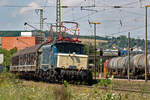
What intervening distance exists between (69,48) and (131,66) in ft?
56.6

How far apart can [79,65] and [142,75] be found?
16446 mm

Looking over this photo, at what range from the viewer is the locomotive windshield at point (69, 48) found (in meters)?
25.2

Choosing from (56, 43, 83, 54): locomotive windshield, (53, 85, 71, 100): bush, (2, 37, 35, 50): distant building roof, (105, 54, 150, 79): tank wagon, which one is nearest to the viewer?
(53, 85, 71, 100): bush

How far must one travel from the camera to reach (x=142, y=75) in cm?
3966

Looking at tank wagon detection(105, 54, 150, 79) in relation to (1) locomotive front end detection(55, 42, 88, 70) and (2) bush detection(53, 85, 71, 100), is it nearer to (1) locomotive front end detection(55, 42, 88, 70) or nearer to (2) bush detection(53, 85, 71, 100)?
(1) locomotive front end detection(55, 42, 88, 70)

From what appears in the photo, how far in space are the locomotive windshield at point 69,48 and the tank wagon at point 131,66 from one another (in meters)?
13.9

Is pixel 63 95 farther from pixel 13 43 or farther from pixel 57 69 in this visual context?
pixel 13 43

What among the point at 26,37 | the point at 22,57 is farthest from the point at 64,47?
the point at 26,37

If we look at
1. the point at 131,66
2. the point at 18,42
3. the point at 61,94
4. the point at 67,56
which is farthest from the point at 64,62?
the point at 18,42

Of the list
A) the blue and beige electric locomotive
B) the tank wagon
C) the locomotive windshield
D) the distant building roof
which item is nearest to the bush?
the blue and beige electric locomotive

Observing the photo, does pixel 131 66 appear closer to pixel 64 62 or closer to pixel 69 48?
pixel 69 48

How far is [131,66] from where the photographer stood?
Result: 41.0 m

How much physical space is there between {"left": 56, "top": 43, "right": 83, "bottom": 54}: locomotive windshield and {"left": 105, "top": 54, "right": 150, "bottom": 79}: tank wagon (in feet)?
45.6

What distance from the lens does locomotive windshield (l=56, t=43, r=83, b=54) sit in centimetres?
2520
